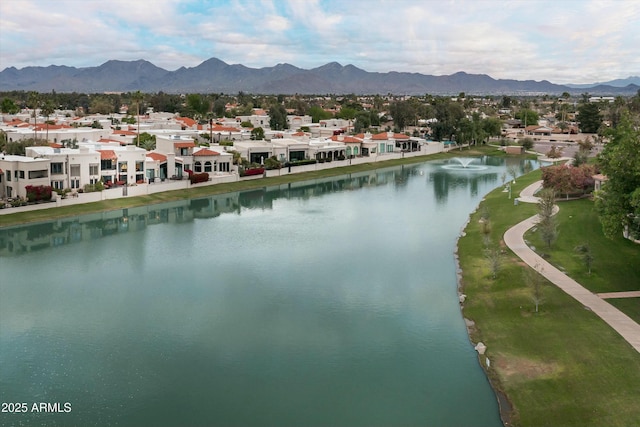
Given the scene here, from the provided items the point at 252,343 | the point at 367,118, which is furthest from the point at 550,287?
the point at 367,118

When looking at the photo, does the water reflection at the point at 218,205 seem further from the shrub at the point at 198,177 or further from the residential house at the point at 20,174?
the residential house at the point at 20,174

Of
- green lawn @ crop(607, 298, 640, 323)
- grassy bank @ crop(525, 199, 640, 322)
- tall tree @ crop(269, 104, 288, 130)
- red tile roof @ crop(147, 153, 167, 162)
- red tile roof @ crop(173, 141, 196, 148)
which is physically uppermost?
tall tree @ crop(269, 104, 288, 130)

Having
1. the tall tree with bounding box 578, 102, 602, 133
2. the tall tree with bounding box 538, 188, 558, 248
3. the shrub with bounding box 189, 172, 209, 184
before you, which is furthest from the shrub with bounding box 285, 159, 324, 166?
the tall tree with bounding box 578, 102, 602, 133

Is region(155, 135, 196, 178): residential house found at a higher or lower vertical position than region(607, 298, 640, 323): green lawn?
higher

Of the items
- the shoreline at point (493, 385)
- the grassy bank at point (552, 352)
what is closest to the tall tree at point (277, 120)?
the shoreline at point (493, 385)

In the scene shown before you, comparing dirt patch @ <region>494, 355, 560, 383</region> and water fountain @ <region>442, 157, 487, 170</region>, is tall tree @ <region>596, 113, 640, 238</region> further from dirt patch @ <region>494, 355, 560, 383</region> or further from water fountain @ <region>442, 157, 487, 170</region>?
water fountain @ <region>442, 157, 487, 170</region>

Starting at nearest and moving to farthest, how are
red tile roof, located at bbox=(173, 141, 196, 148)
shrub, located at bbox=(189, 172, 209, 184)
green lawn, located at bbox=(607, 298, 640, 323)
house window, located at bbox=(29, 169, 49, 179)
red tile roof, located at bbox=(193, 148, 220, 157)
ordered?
green lawn, located at bbox=(607, 298, 640, 323)
house window, located at bbox=(29, 169, 49, 179)
shrub, located at bbox=(189, 172, 209, 184)
red tile roof, located at bbox=(173, 141, 196, 148)
red tile roof, located at bbox=(193, 148, 220, 157)

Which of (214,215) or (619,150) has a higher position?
(619,150)

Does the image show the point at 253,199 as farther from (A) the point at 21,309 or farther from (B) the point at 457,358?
(B) the point at 457,358
